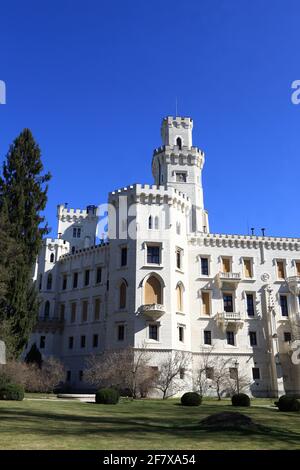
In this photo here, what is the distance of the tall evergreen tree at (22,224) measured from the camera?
108 ft

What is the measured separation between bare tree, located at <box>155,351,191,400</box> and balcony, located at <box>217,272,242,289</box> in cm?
909

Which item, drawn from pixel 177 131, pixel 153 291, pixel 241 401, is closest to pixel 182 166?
pixel 177 131

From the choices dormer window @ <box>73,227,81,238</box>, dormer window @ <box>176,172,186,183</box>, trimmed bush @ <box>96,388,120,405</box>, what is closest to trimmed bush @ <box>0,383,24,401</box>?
trimmed bush @ <box>96,388,120,405</box>

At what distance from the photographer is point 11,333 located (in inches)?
1265

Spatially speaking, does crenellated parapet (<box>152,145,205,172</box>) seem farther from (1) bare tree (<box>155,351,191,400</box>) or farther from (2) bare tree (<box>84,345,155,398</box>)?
(2) bare tree (<box>84,345,155,398</box>)

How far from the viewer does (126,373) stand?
3572 cm

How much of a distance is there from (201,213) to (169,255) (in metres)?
14.3

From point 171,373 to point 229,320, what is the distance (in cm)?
1035

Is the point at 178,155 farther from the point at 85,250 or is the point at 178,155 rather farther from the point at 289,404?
the point at 289,404

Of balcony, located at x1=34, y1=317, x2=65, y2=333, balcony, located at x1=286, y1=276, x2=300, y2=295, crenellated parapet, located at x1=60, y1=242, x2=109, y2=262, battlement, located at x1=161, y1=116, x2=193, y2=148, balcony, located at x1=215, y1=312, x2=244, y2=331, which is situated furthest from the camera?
battlement, located at x1=161, y1=116, x2=193, y2=148

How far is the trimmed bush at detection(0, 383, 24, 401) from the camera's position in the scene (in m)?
26.7

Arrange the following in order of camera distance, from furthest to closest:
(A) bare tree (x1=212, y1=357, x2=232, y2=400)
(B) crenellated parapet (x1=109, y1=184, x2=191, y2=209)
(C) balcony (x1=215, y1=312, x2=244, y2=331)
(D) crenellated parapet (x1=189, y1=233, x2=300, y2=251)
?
(D) crenellated parapet (x1=189, y1=233, x2=300, y2=251)
(C) balcony (x1=215, y1=312, x2=244, y2=331)
(B) crenellated parapet (x1=109, y1=184, x2=191, y2=209)
(A) bare tree (x1=212, y1=357, x2=232, y2=400)

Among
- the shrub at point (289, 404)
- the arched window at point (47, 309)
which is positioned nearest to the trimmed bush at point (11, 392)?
the shrub at point (289, 404)
